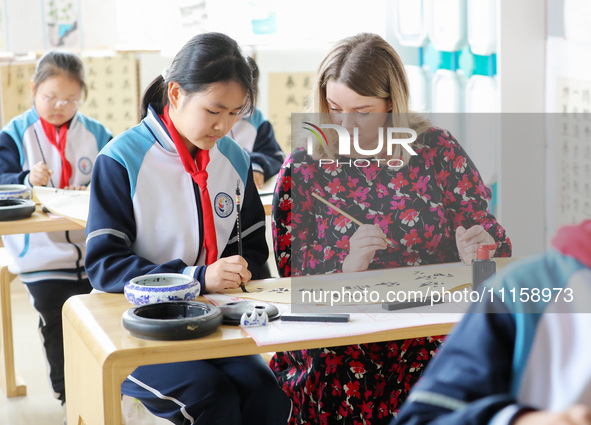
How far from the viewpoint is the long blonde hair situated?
195 centimetres

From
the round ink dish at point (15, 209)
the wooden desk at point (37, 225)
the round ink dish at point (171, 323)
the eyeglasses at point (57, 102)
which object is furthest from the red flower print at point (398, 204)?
the eyeglasses at point (57, 102)

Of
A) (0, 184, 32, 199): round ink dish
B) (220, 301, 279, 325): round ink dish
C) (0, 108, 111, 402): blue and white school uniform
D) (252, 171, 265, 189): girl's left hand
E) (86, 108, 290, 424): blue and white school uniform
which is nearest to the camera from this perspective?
(220, 301, 279, 325): round ink dish

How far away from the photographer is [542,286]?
916 mm

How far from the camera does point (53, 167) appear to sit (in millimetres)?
3156

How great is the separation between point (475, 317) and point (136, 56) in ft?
12.3

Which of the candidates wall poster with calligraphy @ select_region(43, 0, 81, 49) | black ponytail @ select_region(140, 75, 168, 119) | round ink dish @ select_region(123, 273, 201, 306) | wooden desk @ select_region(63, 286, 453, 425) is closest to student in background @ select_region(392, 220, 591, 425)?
wooden desk @ select_region(63, 286, 453, 425)

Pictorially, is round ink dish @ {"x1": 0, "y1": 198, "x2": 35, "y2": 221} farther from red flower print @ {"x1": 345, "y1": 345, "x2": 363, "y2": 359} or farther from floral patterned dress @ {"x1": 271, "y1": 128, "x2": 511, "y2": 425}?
red flower print @ {"x1": 345, "y1": 345, "x2": 363, "y2": 359}

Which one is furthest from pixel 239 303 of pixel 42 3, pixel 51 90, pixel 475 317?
pixel 42 3

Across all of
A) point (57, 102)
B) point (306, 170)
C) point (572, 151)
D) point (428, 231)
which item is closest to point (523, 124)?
point (572, 151)

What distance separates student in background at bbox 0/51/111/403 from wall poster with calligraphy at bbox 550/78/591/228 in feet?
5.79

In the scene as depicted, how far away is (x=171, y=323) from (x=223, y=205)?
0.60m

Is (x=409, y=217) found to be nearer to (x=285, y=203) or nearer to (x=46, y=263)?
(x=285, y=203)

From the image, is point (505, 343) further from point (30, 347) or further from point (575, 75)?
point (30, 347)

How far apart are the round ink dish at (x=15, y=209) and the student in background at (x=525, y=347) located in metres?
1.78
